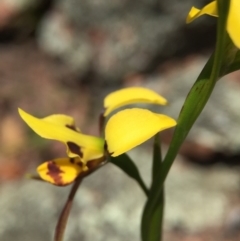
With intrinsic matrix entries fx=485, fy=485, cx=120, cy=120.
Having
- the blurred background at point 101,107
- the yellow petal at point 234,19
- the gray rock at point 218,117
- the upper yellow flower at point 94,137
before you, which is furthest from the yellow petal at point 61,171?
the gray rock at point 218,117

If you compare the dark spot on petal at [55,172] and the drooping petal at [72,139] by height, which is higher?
the drooping petal at [72,139]

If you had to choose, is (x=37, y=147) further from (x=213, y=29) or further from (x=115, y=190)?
(x=213, y=29)

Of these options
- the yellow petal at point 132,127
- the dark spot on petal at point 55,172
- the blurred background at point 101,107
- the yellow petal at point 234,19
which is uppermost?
the yellow petal at point 234,19

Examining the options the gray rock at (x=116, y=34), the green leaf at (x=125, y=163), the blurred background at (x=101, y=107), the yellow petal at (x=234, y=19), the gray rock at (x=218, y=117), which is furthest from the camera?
the gray rock at (x=116, y=34)

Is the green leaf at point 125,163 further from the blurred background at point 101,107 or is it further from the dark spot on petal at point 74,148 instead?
the blurred background at point 101,107

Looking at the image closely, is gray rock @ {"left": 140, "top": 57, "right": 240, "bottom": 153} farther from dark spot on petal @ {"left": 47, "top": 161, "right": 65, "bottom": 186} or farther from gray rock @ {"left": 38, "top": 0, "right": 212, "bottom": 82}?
dark spot on petal @ {"left": 47, "top": 161, "right": 65, "bottom": 186}

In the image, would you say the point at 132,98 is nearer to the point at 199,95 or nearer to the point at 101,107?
the point at 199,95
